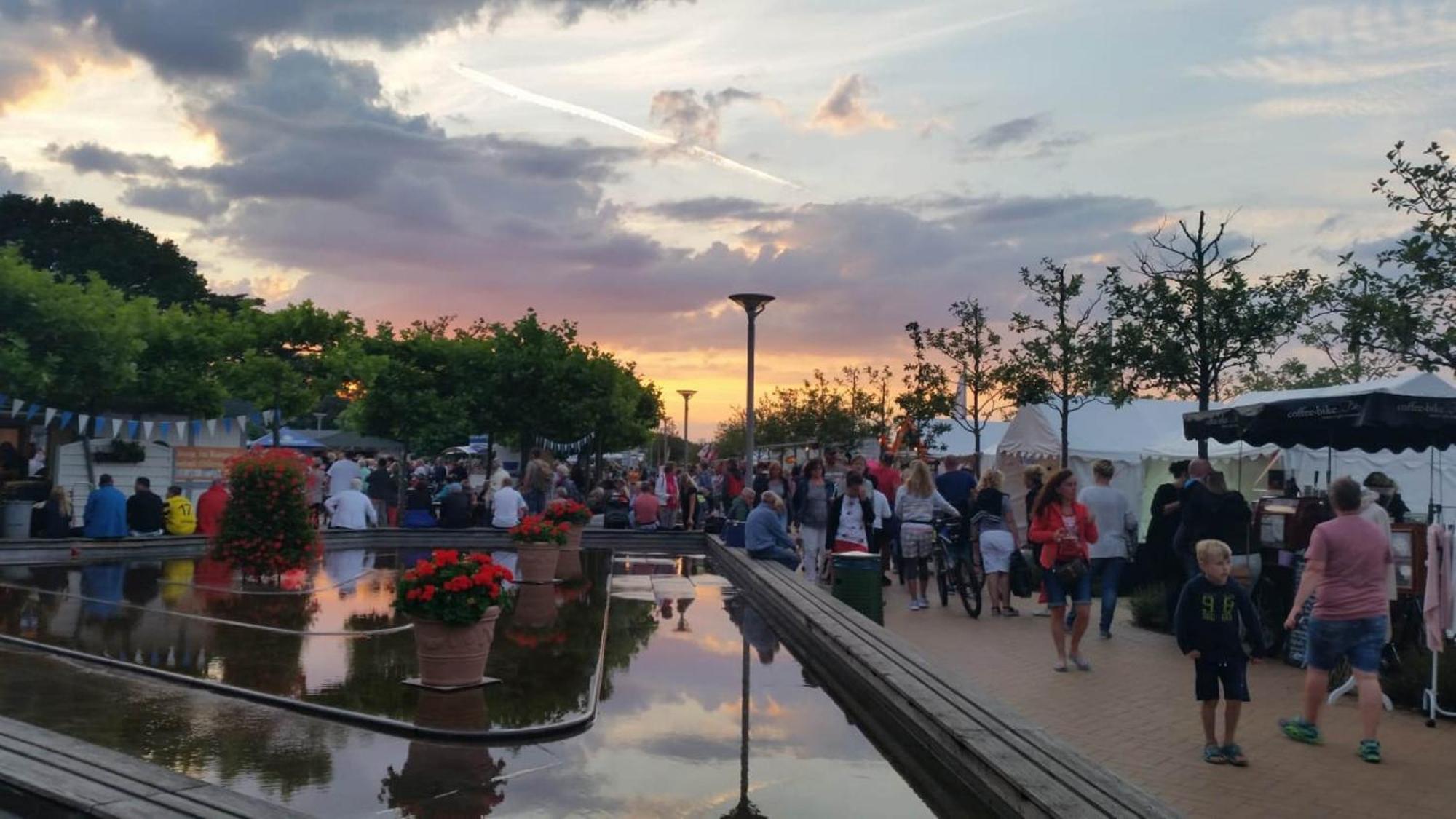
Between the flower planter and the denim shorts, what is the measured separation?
6.85 meters

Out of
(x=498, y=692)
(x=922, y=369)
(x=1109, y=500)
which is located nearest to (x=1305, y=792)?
(x=498, y=692)

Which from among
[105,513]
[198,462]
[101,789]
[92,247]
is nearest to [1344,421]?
[101,789]

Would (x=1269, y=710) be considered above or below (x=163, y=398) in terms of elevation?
below

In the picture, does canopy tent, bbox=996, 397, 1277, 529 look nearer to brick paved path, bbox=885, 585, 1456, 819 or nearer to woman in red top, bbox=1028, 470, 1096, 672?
brick paved path, bbox=885, 585, 1456, 819

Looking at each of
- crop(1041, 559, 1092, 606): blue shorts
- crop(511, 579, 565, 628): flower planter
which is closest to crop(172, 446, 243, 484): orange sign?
crop(511, 579, 565, 628): flower planter

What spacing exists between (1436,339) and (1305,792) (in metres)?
6.19

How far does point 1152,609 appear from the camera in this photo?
1244cm

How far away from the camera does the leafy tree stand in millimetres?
56812

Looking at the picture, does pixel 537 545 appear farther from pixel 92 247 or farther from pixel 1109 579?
pixel 92 247

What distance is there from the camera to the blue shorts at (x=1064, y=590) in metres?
9.91

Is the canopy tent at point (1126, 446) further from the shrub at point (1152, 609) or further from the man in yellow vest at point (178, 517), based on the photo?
the man in yellow vest at point (178, 517)

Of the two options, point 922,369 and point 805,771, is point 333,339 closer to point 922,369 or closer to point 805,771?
point 922,369

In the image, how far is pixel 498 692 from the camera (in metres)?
8.19

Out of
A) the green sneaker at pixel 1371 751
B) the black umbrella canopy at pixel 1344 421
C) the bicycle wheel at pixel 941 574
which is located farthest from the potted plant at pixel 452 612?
the black umbrella canopy at pixel 1344 421
